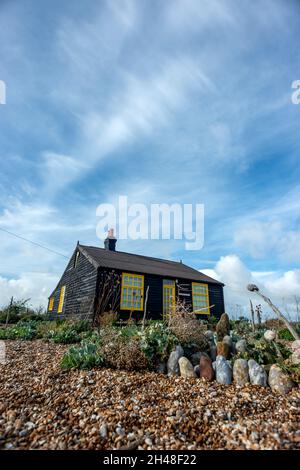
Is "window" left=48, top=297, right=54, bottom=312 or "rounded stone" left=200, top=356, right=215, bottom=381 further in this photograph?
"window" left=48, top=297, right=54, bottom=312

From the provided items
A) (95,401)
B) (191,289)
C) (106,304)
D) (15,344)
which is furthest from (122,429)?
(191,289)

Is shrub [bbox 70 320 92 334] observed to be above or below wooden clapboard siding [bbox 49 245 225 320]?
below

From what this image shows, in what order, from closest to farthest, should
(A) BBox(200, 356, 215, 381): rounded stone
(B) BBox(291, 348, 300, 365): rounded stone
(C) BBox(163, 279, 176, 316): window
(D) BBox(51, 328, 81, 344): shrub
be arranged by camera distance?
(A) BBox(200, 356, 215, 381): rounded stone, (B) BBox(291, 348, 300, 365): rounded stone, (D) BBox(51, 328, 81, 344): shrub, (C) BBox(163, 279, 176, 316): window

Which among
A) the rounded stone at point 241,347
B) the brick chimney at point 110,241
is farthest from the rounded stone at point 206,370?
the brick chimney at point 110,241

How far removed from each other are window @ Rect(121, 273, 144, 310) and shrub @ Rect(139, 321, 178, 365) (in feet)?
25.1

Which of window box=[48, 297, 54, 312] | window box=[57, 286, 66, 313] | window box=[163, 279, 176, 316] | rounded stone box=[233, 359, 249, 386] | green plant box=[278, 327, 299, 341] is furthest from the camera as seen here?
window box=[48, 297, 54, 312]

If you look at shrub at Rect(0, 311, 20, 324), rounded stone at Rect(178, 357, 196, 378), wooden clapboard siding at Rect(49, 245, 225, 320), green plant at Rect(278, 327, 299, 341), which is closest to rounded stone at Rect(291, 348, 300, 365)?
rounded stone at Rect(178, 357, 196, 378)

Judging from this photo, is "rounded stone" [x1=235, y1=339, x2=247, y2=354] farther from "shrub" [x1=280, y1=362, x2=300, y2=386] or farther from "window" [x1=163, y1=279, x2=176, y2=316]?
"window" [x1=163, y1=279, x2=176, y2=316]

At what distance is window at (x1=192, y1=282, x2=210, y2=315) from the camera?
51.0 ft

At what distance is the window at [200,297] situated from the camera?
15.5 metres

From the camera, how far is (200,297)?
1587 centimetres

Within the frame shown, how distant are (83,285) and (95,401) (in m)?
11.1
